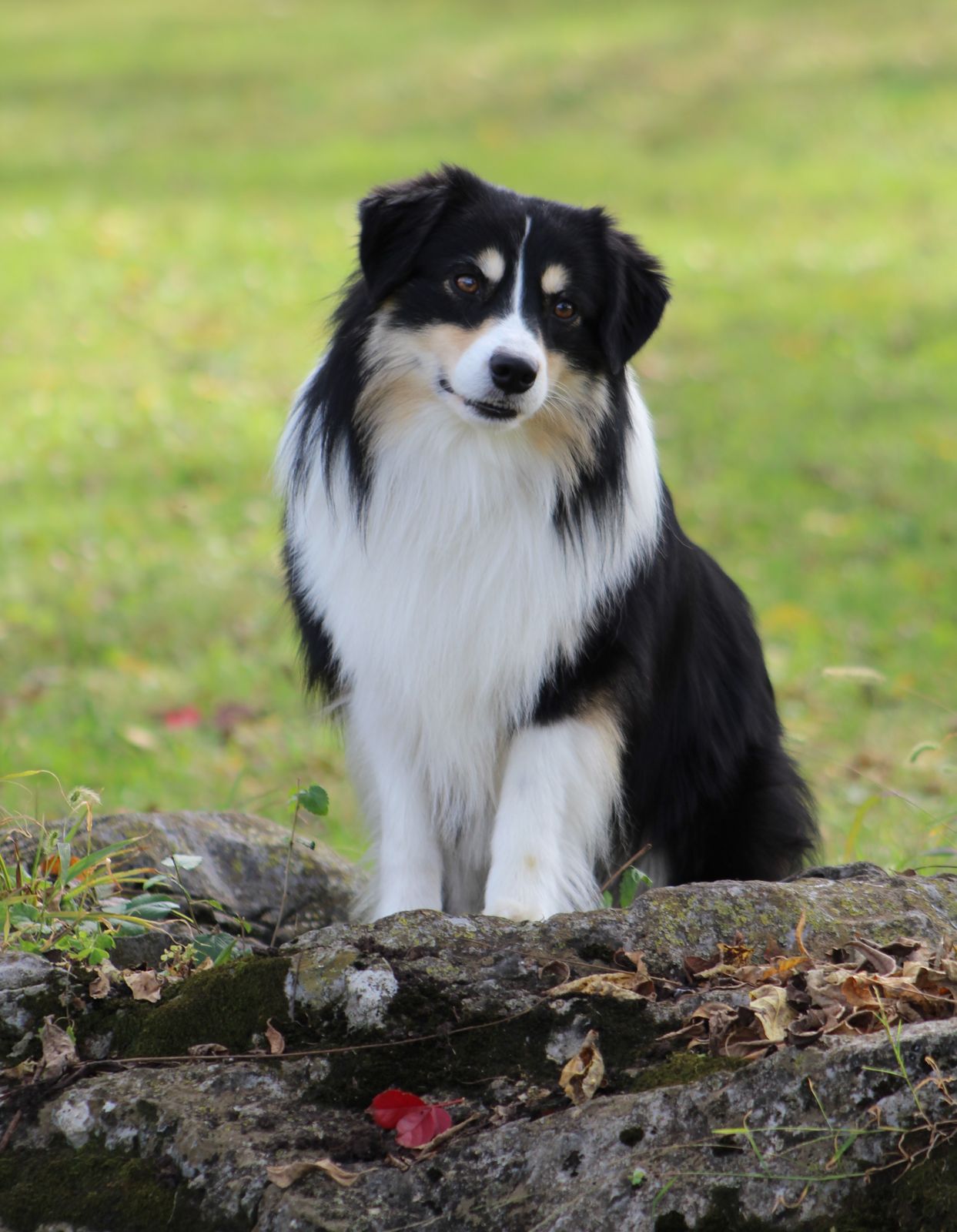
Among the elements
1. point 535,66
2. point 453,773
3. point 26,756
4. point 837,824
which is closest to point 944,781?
point 837,824

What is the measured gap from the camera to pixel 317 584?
409 centimetres

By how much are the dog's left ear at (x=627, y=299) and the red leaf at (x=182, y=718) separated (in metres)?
3.43

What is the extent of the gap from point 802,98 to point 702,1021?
→ 17873mm

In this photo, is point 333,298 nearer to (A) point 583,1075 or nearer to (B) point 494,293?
(B) point 494,293

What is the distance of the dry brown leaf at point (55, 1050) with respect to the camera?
8.32ft

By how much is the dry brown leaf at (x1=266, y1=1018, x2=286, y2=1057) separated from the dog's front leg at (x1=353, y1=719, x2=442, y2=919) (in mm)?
1442

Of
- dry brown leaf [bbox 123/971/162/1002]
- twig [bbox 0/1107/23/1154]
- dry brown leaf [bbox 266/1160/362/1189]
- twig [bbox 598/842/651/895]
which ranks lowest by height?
twig [bbox 598/842/651/895]

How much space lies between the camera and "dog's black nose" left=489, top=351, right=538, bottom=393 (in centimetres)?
362

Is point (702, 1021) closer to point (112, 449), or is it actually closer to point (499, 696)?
point (499, 696)

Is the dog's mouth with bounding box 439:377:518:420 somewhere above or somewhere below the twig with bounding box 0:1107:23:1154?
above

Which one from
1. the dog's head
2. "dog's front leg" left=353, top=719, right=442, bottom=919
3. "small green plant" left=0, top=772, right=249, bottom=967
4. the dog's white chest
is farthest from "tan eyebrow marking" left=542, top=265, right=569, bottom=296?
"small green plant" left=0, top=772, right=249, bottom=967

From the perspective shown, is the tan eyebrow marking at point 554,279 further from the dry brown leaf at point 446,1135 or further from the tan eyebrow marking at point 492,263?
the dry brown leaf at point 446,1135

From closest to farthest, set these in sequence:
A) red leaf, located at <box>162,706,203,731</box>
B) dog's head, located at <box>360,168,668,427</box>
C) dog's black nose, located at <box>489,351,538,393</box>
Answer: dog's black nose, located at <box>489,351,538,393</box> < dog's head, located at <box>360,168,668,427</box> < red leaf, located at <box>162,706,203,731</box>

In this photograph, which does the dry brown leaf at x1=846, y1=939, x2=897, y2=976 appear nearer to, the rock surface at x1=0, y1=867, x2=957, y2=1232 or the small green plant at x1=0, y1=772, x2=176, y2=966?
the rock surface at x1=0, y1=867, x2=957, y2=1232
